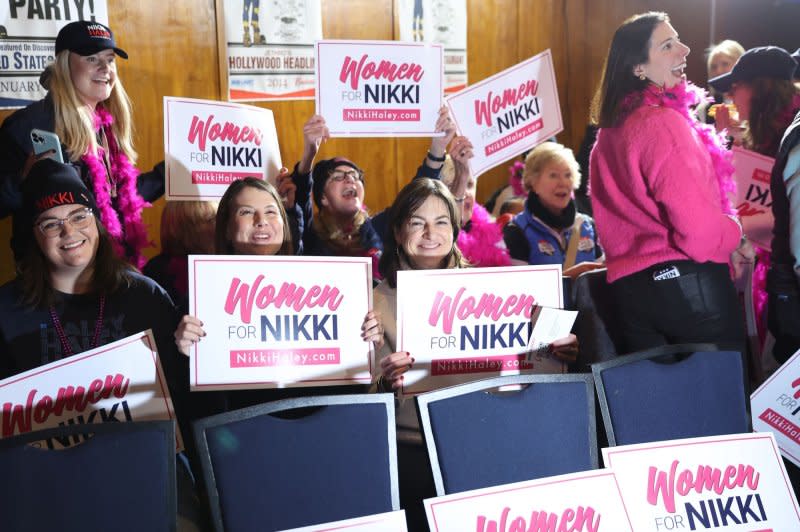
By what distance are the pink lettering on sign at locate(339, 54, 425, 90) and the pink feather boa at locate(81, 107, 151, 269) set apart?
33.9 inches

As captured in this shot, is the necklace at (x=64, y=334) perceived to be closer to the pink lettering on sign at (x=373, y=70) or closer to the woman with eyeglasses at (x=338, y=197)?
the woman with eyeglasses at (x=338, y=197)

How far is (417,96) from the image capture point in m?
2.96

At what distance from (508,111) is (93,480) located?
6.93 ft

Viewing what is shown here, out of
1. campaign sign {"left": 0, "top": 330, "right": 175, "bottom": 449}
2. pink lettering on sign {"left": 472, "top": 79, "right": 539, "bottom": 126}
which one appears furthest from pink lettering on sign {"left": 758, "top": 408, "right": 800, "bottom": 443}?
campaign sign {"left": 0, "top": 330, "right": 175, "bottom": 449}

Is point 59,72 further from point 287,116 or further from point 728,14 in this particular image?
point 728,14

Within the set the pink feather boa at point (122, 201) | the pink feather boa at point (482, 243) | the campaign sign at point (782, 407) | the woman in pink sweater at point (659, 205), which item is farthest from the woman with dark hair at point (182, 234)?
the campaign sign at point (782, 407)

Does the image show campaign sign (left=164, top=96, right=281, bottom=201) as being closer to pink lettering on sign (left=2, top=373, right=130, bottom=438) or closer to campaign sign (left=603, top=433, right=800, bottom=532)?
pink lettering on sign (left=2, top=373, right=130, bottom=438)

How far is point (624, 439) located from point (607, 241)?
787 millimetres

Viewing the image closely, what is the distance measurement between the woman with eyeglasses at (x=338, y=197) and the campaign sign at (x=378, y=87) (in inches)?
2.9

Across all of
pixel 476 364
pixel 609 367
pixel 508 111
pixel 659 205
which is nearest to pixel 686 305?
pixel 659 205

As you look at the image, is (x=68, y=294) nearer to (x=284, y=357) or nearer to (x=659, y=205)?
(x=284, y=357)

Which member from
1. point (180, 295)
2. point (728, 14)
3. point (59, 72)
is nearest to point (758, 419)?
point (180, 295)

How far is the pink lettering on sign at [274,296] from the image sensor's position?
1982 mm

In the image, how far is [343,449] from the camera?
162 cm
